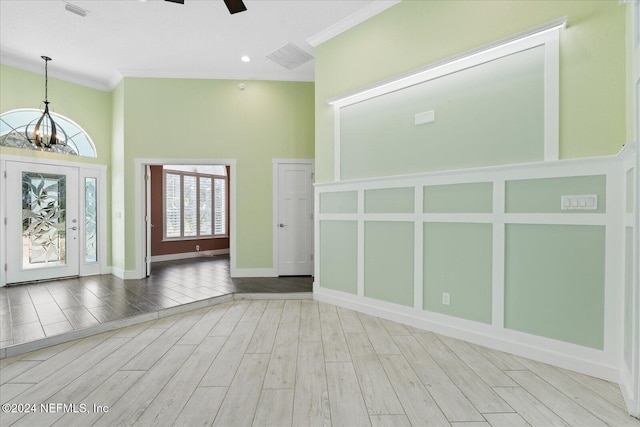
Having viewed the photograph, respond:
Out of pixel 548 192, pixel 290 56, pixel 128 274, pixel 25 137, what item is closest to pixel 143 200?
pixel 128 274

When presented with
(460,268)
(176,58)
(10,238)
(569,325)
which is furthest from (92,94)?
(569,325)

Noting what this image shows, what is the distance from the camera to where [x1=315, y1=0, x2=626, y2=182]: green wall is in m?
2.16

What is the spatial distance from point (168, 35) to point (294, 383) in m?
4.54

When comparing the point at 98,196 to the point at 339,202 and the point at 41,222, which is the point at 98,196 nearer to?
the point at 41,222

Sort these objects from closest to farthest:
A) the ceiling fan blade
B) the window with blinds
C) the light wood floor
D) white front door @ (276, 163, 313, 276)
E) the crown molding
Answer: the light wood floor
the ceiling fan blade
the crown molding
white front door @ (276, 163, 313, 276)
the window with blinds

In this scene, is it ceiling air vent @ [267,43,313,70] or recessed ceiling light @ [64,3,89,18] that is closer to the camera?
recessed ceiling light @ [64,3,89,18]

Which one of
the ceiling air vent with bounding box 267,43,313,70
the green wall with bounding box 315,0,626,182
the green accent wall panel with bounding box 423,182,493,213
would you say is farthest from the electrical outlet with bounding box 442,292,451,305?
the ceiling air vent with bounding box 267,43,313,70

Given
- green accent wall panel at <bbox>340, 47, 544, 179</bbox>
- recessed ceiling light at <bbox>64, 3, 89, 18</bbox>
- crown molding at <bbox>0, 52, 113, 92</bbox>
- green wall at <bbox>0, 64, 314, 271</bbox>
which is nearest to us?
green accent wall panel at <bbox>340, 47, 544, 179</bbox>

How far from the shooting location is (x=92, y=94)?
18.4 ft

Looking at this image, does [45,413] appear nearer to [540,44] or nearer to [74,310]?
[74,310]

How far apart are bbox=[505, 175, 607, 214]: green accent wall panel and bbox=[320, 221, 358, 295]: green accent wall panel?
5.61ft

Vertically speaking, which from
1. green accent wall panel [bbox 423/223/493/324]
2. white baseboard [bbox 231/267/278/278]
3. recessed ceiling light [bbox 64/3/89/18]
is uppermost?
recessed ceiling light [bbox 64/3/89/18]

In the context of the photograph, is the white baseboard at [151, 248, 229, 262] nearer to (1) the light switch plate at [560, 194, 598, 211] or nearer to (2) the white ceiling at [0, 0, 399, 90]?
(2) the white ceiling at [0, 0, 399, 90]

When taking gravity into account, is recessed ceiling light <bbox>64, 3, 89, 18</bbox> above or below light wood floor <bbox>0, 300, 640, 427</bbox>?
above
